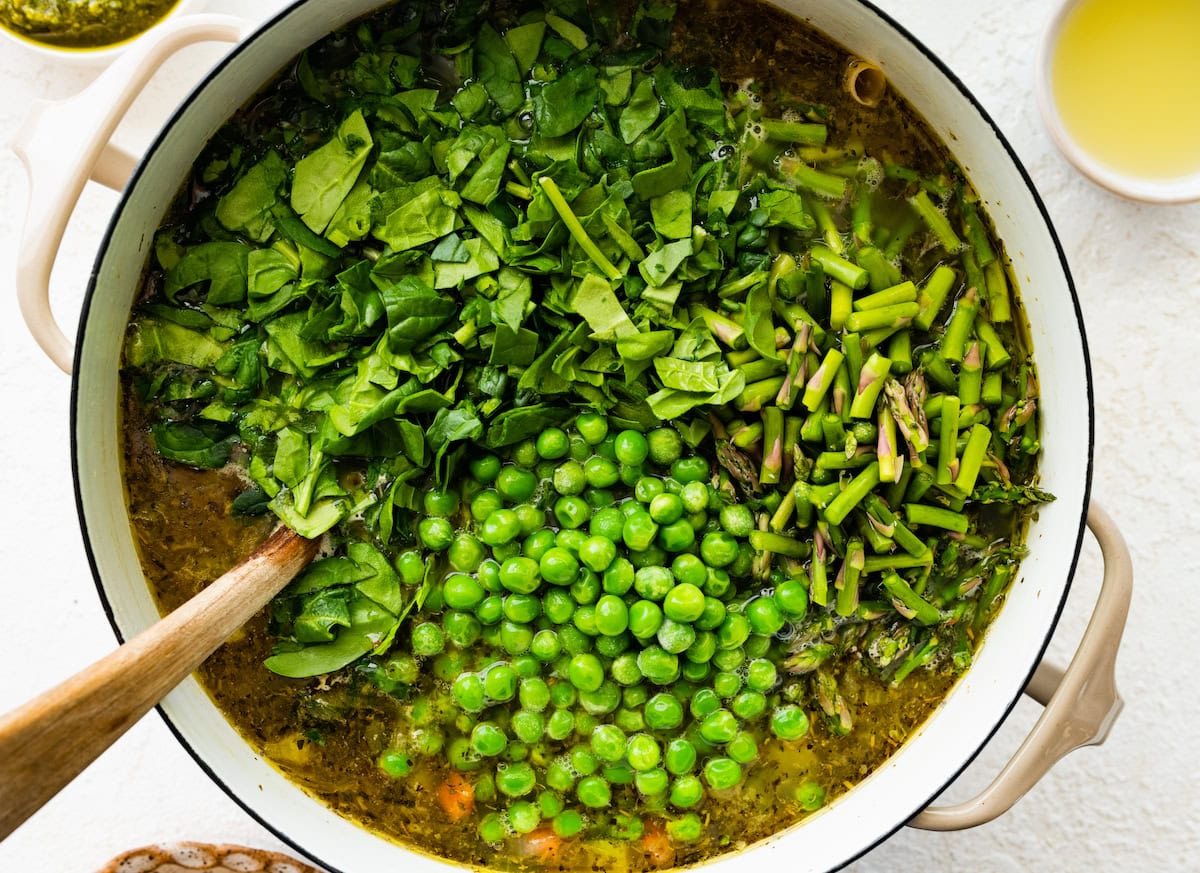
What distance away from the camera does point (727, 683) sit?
193cm

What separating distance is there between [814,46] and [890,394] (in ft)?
2.31

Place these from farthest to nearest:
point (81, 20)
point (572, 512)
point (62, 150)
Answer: point (81, 20)
point (572, 512)
point (62, 150)

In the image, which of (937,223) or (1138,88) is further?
(1138,88)

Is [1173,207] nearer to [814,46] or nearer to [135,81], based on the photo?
[814,46]

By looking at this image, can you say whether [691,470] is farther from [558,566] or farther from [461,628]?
[461,628]

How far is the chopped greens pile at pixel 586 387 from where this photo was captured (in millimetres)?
1838

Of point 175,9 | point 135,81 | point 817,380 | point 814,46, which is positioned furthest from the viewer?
point 175,9

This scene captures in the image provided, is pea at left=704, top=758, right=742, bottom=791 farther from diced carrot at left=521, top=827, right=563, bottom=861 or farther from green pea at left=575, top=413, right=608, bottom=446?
green pea at left=575, top=413, right=608, bottom=446

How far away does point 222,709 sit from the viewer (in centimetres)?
197

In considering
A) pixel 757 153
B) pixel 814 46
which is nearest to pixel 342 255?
pixel 757 153

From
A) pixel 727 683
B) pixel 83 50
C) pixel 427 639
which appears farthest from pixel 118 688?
pixel 83 50

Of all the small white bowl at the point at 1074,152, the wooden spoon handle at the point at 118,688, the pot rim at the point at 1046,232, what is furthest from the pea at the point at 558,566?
the small white bowl at the point at 1074,152

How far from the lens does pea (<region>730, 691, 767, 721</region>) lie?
1.93 metres

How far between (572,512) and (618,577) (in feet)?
0.51
